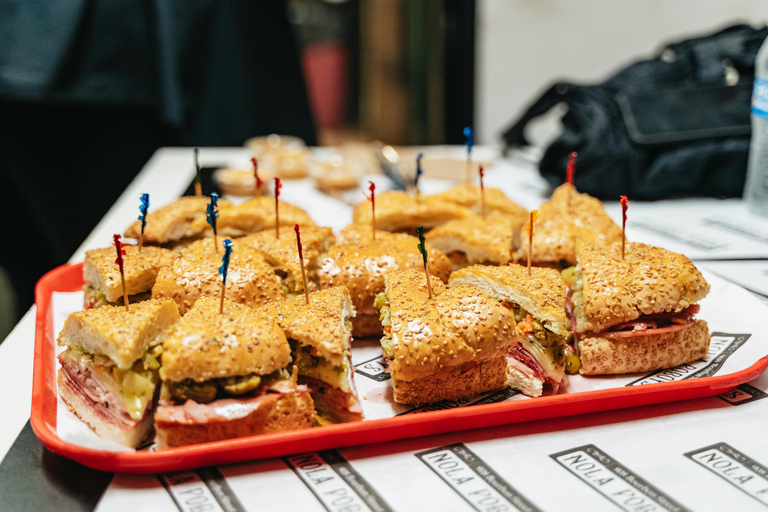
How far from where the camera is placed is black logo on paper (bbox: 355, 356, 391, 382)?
2.24 meters

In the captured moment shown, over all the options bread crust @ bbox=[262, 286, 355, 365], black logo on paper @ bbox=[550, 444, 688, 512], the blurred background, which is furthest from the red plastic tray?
the blurred background

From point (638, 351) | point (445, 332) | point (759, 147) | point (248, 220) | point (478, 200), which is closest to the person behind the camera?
point (445, 332)

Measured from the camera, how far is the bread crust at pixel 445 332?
6.47ft

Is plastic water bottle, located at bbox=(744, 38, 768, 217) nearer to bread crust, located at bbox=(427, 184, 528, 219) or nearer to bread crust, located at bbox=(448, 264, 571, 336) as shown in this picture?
bread crust, located at bbox=(427, 184, 528, 219)

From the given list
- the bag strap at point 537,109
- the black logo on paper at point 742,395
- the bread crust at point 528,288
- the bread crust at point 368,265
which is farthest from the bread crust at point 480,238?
the bag strap at point 537,109

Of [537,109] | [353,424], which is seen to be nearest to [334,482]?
[353,424]

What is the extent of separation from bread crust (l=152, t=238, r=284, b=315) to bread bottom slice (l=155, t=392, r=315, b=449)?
58cm

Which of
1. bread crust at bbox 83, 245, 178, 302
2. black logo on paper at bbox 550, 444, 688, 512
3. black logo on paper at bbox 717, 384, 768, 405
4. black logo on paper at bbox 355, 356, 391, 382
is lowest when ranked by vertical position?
black logo on paper at bbox 550, 444, 688, 512

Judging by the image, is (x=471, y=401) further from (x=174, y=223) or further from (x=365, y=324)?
(x=174, y=223)

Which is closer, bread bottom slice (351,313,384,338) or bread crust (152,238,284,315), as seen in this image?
bread crust (152,238,284,315)

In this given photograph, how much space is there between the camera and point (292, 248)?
8.52 feet

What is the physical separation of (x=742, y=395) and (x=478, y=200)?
152 centimetres

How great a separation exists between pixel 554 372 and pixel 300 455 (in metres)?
0.86

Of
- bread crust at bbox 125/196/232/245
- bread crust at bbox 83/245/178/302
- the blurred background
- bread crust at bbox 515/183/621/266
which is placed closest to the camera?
bread crust at bbox 83/245/178/302
